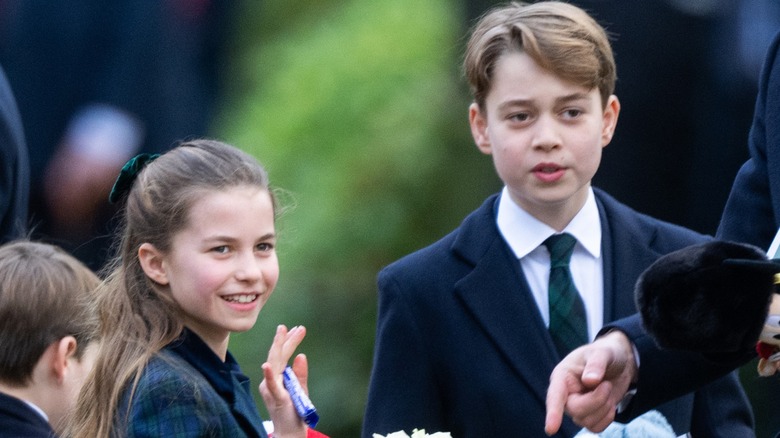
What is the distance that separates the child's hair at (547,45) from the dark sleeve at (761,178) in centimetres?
49

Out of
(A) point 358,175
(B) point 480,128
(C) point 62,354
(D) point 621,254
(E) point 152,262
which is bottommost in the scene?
(A) point 358,175

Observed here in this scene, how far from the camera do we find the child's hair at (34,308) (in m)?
3.83

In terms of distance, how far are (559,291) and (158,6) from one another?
3.05 meters

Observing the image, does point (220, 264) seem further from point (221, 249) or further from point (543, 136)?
point (543, 136)

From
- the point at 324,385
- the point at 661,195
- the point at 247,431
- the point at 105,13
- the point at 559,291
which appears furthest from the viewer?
the point at 105,13

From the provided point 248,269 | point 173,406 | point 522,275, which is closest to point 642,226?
point 522,275

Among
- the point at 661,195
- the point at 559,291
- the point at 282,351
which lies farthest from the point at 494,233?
the point at 661,195

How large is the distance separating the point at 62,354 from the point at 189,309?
2.20 ft

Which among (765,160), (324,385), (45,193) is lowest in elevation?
(324,385)

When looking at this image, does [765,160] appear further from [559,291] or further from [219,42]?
[219,42]

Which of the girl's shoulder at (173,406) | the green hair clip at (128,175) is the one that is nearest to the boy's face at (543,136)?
the green hair clip at (128,175)

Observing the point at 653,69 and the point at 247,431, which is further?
the point at 653,69

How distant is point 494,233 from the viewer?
147 inches

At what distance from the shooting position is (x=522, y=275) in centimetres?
365
